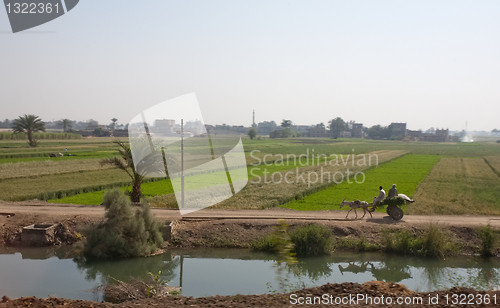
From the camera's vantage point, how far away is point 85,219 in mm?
18109

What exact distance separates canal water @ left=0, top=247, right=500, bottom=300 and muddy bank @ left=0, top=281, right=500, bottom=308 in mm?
1410

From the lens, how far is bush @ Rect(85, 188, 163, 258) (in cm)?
1532

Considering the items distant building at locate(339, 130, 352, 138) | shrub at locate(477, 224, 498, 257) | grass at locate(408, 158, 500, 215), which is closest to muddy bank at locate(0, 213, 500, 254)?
shrub at locate(477, 224, 498, 257)

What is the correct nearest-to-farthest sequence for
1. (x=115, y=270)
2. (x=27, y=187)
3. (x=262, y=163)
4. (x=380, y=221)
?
1. (x=115, y=270)
2. (x=380, y=221)
3. (x=27, y=187)
4. (x=262, y=163)

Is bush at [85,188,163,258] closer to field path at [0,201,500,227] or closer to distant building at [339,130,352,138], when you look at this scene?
field path at [0,201,500,227]

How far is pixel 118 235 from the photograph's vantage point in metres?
15.4

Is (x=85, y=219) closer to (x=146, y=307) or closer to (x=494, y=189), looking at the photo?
(x=146, y=307)

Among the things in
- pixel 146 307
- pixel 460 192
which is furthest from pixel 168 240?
pixel 460 192

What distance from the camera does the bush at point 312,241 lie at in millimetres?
15872

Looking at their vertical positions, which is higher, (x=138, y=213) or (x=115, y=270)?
(x=138, y=213)

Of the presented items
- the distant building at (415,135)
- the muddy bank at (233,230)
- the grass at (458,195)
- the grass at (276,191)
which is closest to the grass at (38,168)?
the muddy bank at (233,230)

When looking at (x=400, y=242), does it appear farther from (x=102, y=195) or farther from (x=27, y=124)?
(x=27, y=124)

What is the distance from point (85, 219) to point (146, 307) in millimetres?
9699

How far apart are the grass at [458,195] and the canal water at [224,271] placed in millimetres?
5969
